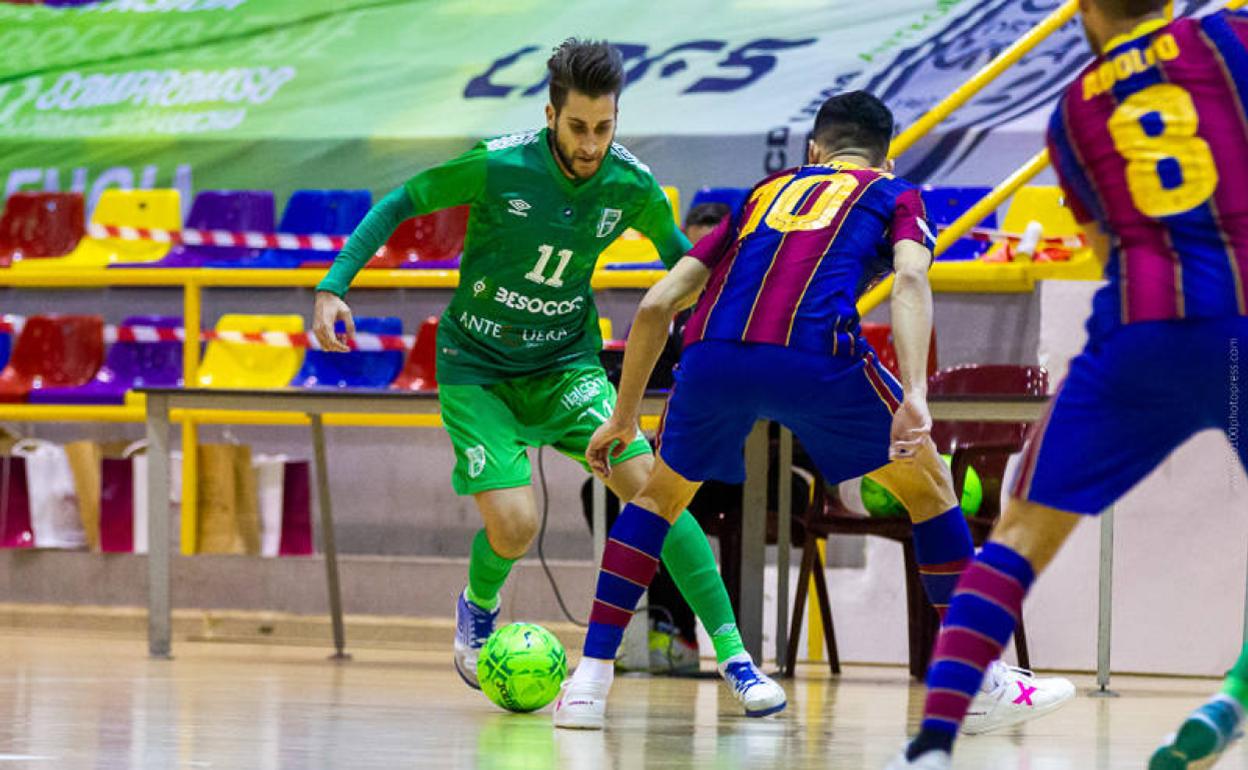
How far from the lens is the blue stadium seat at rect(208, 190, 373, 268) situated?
1044 cm

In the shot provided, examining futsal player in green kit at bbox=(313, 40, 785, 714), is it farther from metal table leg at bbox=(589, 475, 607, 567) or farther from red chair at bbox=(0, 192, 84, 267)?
red chair at bbox=(0, 192, 84, 267)

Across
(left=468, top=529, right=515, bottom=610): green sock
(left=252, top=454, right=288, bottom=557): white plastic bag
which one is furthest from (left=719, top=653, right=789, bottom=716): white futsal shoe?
(left=252, top=454, right=288, bottom=557): white plastic bag

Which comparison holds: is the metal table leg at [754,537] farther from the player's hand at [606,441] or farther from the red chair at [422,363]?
the red chair at [422,363]

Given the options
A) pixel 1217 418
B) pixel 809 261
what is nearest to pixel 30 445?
pixel 809 261

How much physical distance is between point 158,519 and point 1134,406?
5.37 metres

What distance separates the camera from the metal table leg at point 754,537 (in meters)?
7.23

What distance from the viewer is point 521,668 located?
18.0 ft

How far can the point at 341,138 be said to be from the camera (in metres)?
11.7

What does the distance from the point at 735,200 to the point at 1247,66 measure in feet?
21.4

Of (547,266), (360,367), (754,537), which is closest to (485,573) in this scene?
(547,266)

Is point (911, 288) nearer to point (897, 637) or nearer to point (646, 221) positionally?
point (646, 221)

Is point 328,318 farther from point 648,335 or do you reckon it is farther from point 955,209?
point 955,209

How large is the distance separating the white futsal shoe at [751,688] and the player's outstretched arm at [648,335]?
0.94 meters

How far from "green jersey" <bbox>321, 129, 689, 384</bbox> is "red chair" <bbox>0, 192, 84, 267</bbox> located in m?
5.85
